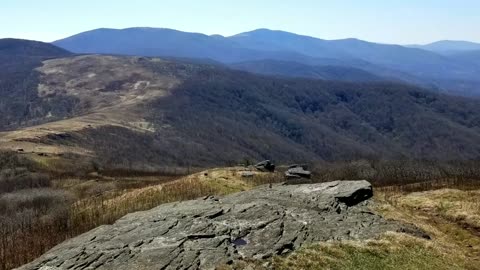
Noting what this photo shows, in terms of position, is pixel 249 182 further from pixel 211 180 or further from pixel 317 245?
pixel 317 245

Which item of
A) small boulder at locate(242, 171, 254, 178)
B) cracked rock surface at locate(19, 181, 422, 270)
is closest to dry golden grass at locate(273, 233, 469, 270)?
cracked rock surface at locate(19, 181, 422, 270)

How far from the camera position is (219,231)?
42.7 meters

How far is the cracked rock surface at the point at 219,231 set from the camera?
3838 cm

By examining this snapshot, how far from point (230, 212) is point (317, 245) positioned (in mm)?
9606

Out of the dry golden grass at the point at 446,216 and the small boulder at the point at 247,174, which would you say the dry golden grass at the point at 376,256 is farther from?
the small boulder at the point at 247,174

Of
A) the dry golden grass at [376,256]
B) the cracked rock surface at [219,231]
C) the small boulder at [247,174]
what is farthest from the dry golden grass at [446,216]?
the small boulder at [247,174]

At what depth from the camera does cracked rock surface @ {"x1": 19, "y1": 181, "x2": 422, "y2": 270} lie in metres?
38.4

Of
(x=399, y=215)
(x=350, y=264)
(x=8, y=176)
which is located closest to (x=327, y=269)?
(x=350, y=264)

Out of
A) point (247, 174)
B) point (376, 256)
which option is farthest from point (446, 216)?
point (247, 174)

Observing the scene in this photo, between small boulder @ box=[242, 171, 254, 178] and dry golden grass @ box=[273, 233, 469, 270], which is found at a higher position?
dry golden grass @ box=[273, 233, 469, 270]

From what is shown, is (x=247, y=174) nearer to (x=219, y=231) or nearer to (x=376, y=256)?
(x=219, y=231)

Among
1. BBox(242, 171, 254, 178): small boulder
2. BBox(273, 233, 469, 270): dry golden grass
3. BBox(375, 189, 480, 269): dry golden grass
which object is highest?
BBox(273, 233, 469, 270): dry golden grass

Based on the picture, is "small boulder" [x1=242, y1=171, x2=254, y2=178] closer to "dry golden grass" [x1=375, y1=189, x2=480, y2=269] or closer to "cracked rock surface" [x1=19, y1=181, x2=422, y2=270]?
"dry golden grass" [x1=375, y1=189, x2=480, y2=269]

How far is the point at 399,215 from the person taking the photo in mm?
55344
